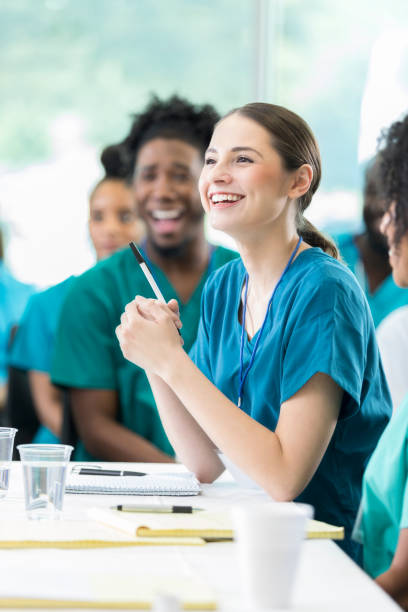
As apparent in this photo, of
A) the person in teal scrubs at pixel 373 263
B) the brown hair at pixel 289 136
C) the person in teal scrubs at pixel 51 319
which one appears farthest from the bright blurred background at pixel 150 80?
the brown hair at pixel 289 136

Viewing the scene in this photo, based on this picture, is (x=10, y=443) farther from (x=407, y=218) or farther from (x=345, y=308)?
(x=407, y=218)

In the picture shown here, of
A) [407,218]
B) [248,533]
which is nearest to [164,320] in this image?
[248,533]

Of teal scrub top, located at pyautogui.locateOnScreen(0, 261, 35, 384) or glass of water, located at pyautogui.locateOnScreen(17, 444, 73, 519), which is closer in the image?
glass of water, located at pyautogui.locateOnScreen(17, 444, 73, 519)

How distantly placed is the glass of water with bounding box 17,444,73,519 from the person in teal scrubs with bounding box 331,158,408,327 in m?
2.00

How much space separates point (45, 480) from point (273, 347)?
0.42 m

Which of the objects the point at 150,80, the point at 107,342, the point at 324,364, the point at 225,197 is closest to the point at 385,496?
the point at 324,364

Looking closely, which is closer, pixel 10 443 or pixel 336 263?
pixel 10 443

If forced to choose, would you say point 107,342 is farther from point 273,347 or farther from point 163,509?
point 163,509

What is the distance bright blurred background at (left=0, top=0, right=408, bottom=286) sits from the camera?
332 centimetres

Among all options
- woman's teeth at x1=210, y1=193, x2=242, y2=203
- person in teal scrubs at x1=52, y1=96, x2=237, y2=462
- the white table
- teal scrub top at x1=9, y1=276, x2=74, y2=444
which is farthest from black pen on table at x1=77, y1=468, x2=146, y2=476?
teal scrub top at x1=9, y1=276, x2=74, y2=444

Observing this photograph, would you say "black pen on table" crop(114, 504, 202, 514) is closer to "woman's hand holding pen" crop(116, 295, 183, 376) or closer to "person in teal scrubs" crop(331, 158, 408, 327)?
"woman's hand holding pen" crop(116, 295, 183, 376)

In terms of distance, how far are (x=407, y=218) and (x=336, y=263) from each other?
15.1 inches

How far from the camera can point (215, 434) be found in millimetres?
1088

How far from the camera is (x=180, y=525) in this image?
89 cm
